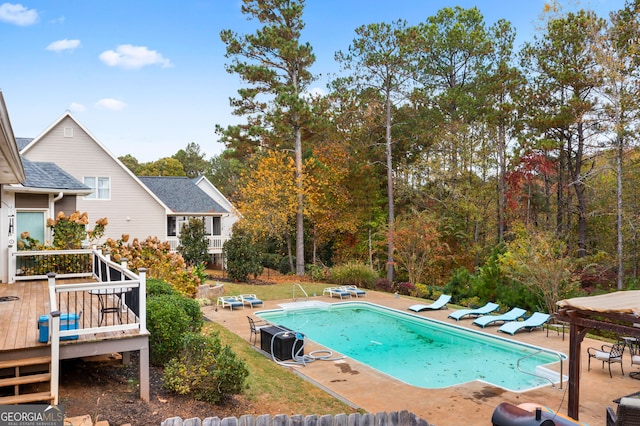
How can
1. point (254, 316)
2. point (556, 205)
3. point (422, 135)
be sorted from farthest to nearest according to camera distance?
point (422, 135)
point (556, 205)
point (254, 316)

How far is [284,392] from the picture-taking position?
8.76 metres

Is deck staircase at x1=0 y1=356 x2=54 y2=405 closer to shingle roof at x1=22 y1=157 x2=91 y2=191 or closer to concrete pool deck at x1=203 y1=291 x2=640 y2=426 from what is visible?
concrete pool deck at x1=203 y1=291 x2=640 y2=426

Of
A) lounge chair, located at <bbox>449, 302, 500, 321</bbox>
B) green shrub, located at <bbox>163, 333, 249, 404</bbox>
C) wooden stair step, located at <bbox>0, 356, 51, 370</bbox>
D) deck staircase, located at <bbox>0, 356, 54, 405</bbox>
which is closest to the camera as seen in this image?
deck staircase, located at <bbox>0, 356, 54, 405</bbox>

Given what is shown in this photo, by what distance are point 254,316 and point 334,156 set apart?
15.0 meters

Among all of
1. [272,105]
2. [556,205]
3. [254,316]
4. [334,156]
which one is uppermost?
[272,105]

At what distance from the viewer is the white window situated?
24.2m

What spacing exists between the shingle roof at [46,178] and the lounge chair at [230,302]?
6.32m

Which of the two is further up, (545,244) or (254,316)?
(545,244)

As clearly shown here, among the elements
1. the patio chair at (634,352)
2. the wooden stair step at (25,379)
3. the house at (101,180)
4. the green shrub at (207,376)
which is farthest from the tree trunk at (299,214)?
the wooden stair step at (25,379)

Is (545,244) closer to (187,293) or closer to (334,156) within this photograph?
(187,293)

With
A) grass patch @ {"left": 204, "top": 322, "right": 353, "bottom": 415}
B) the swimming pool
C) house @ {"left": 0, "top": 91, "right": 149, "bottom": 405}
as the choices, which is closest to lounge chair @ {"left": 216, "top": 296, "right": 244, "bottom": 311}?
the swimming pool

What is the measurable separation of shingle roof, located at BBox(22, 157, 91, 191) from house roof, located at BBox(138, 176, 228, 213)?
11.8 m

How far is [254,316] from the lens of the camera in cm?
1659

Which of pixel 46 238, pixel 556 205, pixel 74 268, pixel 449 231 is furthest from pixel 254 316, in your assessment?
pixel 556 205
